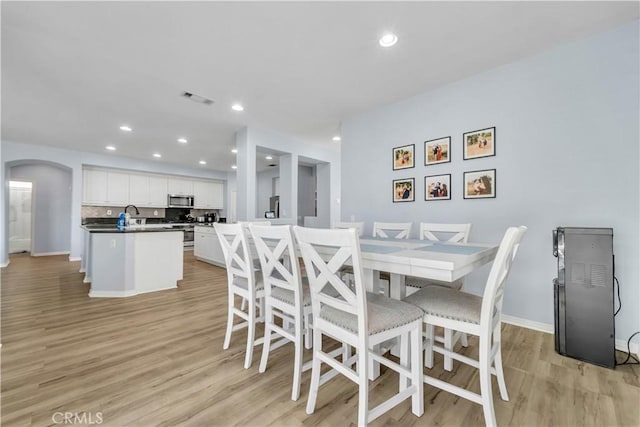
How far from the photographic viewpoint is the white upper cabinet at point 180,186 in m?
7.94

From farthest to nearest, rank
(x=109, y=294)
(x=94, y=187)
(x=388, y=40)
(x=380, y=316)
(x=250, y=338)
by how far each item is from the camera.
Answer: (x=94, y=187)
(x=109, y=294)
(x=388, y=40)
(x=250, y=338)
(x=380, y=316)

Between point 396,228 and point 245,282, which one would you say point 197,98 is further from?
point 396,228

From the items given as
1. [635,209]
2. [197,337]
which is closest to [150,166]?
[197,337]

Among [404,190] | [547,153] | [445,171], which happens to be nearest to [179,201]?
[404,190]

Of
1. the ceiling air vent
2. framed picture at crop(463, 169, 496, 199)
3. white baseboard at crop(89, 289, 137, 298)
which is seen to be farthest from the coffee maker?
framed picture at crop(463, 169, 496, 199)

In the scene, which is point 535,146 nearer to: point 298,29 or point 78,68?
point 298,29

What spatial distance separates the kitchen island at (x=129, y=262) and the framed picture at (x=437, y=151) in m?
3.75

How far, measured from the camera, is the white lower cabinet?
18.6ft

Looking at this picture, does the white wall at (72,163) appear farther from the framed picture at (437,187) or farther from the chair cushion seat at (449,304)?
the chair cushion seat at (449,304)

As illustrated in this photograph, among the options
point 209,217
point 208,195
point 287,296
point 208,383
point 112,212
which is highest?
point 208,195

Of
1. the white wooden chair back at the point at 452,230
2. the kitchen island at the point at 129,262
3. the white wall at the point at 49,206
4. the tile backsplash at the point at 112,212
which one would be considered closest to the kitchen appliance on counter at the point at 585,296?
the white wooden chair back at the point at 452,230

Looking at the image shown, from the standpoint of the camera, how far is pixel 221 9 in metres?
1.94

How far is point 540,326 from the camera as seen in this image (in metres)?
2.46

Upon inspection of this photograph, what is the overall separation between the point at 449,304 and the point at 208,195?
8542mm
